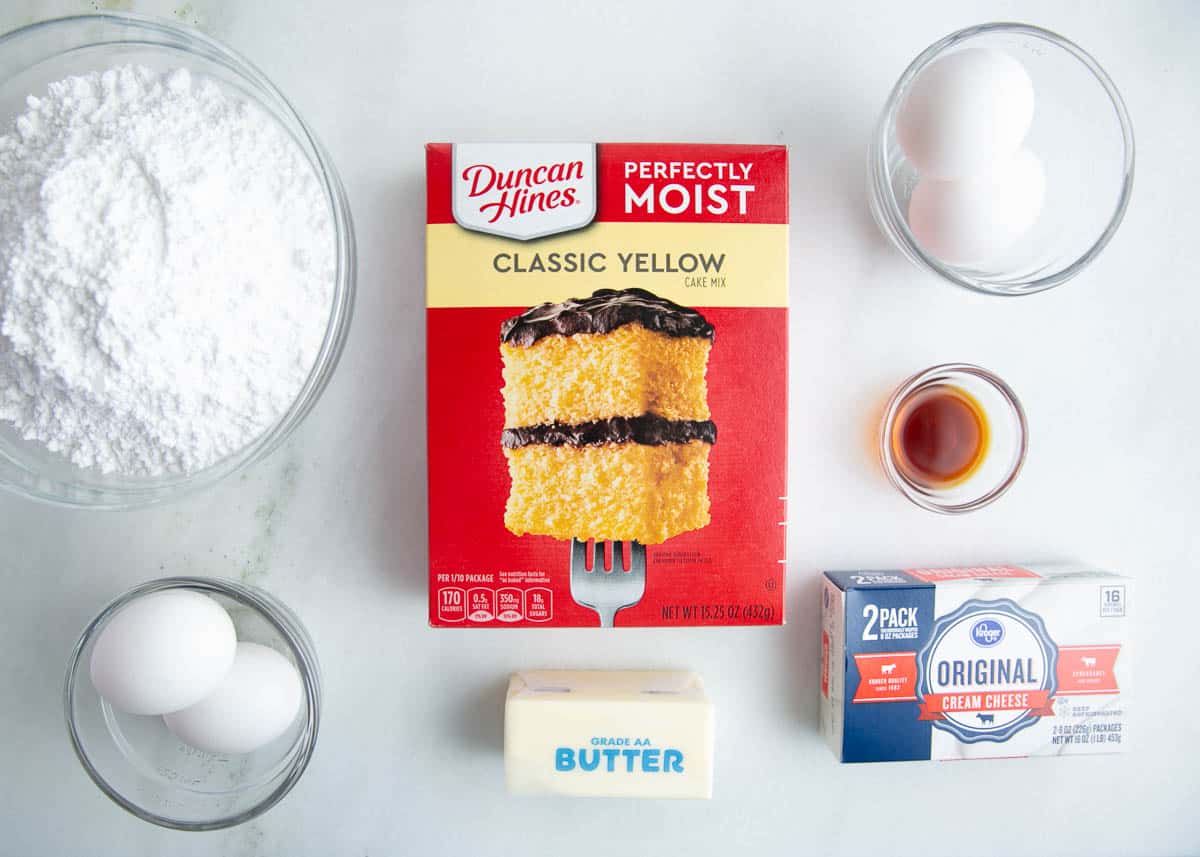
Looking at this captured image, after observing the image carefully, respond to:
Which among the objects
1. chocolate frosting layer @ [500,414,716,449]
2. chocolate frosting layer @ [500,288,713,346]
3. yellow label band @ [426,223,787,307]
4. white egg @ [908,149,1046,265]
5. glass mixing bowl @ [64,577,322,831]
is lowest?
glass mixing bowl @ [64,577,322,831]

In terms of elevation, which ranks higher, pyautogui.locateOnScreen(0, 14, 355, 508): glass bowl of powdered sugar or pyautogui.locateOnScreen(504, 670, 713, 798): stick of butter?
pyautogui.locateOnScreen(0, 14, 355, 508): glass bowl of powdered sugar

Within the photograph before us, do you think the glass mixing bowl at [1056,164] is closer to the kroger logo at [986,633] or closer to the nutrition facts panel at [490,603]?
the kroger logo at [986,633]

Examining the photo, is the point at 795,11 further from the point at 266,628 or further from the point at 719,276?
the point at 266,628

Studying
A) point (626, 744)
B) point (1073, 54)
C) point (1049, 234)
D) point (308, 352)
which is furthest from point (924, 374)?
point (308, 352)

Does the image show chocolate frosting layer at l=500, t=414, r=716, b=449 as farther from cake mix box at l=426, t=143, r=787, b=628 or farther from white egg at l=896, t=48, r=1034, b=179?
white egg at l=896, t=48, r=1034, b=179

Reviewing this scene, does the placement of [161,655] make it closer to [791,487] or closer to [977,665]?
[791,487]

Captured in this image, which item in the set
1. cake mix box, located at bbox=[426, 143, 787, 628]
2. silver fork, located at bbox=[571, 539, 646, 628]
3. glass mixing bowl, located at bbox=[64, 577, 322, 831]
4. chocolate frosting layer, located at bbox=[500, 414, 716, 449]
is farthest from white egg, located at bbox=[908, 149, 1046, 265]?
glass mixing bowl, located at bbox=[64, 577, 322, 831]
